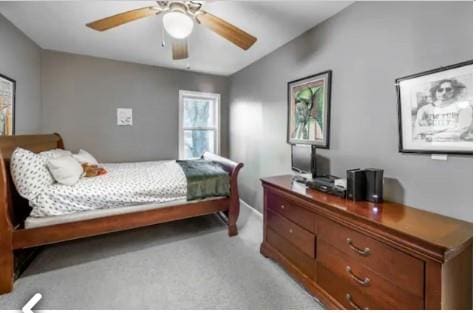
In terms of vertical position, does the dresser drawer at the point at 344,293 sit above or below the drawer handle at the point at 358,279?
below

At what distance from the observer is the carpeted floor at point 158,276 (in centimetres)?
167

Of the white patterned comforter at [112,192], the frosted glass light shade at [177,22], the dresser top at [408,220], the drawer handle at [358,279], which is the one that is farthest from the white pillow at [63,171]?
the drawer handle at [358,279]

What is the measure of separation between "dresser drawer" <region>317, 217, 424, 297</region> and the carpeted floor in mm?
585

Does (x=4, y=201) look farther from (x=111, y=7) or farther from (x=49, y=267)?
(x=111, y=7)

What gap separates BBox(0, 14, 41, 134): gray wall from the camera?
2.31 meters

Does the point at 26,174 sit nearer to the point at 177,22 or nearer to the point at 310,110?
the point at 177,22

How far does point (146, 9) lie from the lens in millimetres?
1626

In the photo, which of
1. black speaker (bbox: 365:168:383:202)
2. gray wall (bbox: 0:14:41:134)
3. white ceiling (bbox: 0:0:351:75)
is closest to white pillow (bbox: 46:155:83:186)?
gray wall (bbox: 0:14:41:134)

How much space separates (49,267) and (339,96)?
10.3 ft

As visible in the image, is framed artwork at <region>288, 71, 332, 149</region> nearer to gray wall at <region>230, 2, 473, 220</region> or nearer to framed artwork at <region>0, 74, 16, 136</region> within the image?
gray wall at <region>230, 2, 473, 220</region>

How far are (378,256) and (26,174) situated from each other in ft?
8.67

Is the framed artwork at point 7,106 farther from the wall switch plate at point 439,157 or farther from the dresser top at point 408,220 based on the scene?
the wall switch plate at point 439,157

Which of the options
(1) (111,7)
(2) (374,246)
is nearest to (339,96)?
(2) (374,246)

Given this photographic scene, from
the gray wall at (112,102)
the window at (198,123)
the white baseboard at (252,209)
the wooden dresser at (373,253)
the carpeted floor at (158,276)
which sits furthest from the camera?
the window at (198,123)
